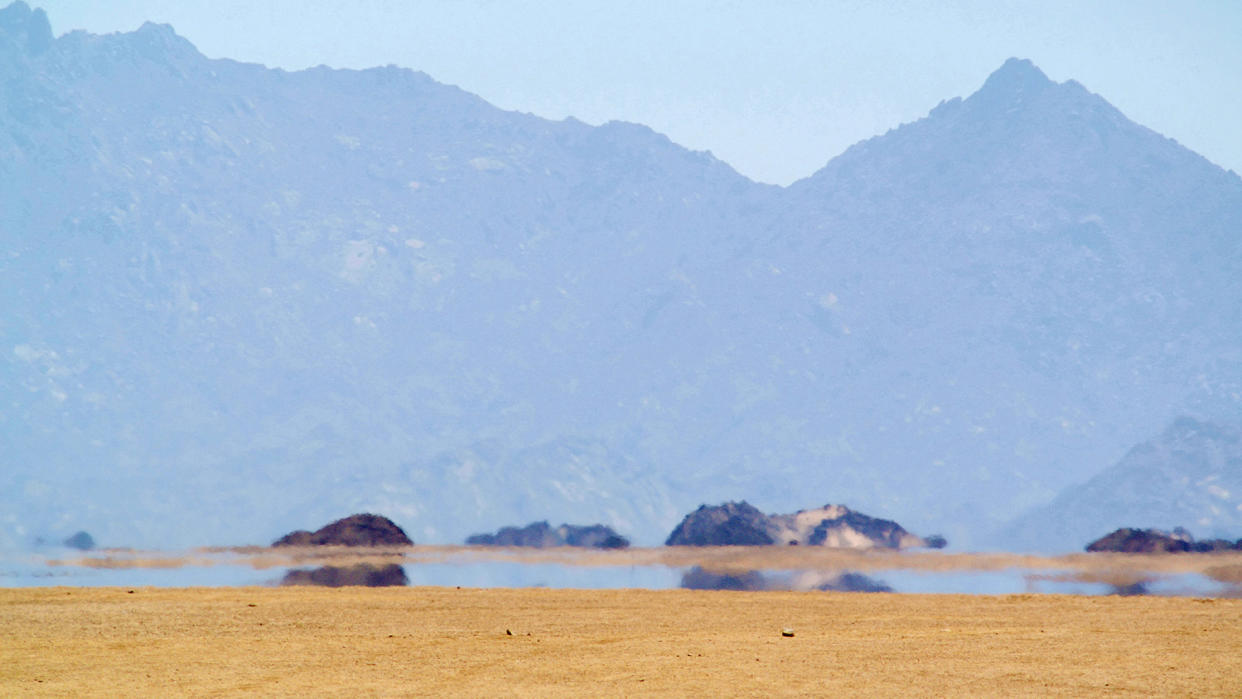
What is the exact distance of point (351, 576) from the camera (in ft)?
192

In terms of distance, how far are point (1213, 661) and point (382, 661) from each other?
61.9 ft

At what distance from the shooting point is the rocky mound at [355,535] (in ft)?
243

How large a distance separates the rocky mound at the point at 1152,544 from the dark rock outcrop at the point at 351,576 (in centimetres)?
4052

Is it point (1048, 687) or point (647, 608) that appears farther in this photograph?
point (647, 608)

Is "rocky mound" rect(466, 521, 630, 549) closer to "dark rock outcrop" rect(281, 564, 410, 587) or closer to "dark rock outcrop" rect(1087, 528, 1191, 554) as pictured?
"dark rock outcrop" rect(1087, 528, 1191, 554)

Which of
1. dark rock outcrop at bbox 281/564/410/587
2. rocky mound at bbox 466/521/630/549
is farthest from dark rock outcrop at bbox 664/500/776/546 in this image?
dark rock outcrop at bbox 281/564/410/587

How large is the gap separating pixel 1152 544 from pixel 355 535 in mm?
44927

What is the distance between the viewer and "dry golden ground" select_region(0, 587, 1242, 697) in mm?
27719

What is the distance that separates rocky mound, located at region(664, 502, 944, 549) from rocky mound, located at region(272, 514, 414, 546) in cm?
3104

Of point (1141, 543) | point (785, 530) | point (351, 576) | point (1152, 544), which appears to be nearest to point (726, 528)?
point (785, 530)

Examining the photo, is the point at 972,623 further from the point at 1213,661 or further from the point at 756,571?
the point at 756,571

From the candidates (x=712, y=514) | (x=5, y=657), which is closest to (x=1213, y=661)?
(x=5, y=657)

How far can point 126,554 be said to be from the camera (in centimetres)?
6875

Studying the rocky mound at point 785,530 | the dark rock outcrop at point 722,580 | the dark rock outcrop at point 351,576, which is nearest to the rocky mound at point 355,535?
the dark rock outcrop at point 351,576
